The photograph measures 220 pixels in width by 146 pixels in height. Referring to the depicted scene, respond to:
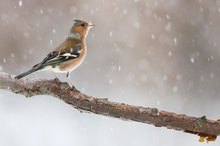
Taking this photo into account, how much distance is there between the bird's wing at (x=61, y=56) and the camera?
12.7ft

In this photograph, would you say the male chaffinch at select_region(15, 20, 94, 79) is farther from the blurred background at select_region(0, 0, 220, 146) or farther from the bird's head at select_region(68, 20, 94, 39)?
the blurred background at select_region(0, 0, 220, 146)

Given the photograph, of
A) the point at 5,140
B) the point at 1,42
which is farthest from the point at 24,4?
the point at 5,140

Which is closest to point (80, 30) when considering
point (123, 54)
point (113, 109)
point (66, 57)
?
point (66, 57)

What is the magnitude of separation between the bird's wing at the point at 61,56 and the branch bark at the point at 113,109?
0.56 meters

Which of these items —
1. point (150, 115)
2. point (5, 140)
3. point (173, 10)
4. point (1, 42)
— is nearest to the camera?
point (150, 115)

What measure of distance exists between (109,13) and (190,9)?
1.50 metres

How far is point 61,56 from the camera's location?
4027 millimetres

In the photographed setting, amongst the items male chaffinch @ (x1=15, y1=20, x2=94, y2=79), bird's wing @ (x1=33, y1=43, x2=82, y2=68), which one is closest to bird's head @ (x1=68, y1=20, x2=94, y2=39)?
male chaffinch @ (x1=15, y1=20, x2=94, y2=79)

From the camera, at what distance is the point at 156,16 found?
977 cm

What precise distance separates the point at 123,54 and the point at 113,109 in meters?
6.41

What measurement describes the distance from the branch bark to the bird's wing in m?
0.56

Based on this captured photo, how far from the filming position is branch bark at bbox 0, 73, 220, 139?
320 cm

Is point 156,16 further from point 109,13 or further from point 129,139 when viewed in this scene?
point 129,139

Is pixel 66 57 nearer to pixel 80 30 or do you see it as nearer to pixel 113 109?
pixel 80 30
